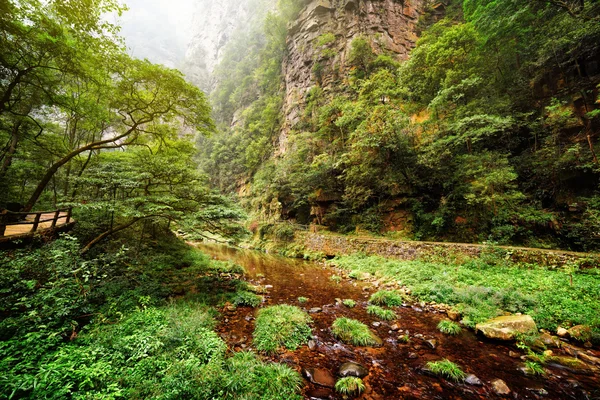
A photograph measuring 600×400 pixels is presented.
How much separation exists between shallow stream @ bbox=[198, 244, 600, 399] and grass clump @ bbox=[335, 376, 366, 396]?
106 mm

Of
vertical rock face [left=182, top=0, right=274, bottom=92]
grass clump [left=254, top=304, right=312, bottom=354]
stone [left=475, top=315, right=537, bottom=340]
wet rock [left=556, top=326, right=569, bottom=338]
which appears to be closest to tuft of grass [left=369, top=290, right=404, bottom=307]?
stone [left=475, top=315, right=537, bottom=340]

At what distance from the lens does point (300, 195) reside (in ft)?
69.5

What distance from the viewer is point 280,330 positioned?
18.3 feet

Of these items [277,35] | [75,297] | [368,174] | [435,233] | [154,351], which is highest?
[277,35]

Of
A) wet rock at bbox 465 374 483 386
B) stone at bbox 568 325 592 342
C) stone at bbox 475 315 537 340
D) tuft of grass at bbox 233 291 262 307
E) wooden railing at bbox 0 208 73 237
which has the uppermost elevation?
wooden railing at bbox 0 208 73 237

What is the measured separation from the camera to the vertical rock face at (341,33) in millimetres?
26547

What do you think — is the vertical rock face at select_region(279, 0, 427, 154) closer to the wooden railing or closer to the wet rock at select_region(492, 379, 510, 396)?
the wooden railing

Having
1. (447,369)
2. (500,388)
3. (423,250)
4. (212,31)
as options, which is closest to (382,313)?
(447,369)

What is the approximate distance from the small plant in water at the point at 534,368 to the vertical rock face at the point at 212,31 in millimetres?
81436

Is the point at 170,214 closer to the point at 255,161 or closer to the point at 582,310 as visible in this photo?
the point at 582,310

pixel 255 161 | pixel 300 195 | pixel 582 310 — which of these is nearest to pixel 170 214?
pixel 582 310

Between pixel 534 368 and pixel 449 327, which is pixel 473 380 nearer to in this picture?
pixel 534 368

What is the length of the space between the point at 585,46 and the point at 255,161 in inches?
1234

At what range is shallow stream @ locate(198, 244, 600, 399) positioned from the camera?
3834 mm
